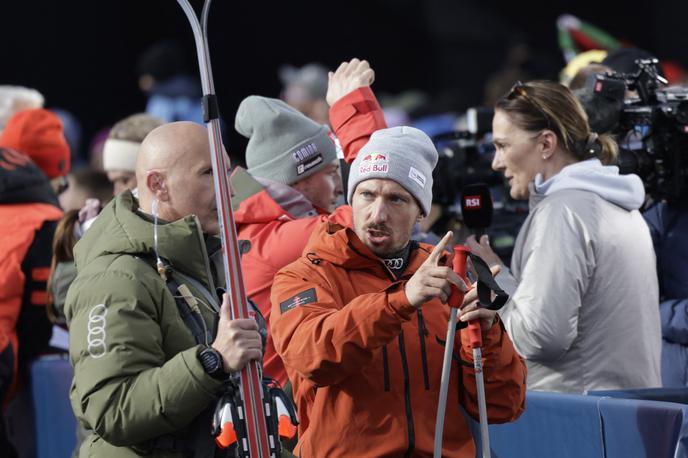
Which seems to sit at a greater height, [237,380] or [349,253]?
[349,253]

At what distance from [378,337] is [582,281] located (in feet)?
4.74

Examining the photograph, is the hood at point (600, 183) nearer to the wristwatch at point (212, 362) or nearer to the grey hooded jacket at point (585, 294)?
the grey hooded jacket at point (585, 294)

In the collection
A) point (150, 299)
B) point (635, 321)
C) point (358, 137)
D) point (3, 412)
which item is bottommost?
point (3, 412)

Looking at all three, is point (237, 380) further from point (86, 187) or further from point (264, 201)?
point (86, 187)

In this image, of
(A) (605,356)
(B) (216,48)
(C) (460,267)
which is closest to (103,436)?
(C) (460,267)

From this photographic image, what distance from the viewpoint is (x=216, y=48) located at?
44.6ft

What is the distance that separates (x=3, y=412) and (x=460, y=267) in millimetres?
3521

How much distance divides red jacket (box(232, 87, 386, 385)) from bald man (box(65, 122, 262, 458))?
0.65 meters

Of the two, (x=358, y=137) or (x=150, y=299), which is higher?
(x=358, y=137)

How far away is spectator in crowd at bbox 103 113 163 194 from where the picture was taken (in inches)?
237

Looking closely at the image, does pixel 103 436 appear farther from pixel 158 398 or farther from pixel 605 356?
pixel 605 356

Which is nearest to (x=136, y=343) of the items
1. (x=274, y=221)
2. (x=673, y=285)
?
(x=274, y=221)

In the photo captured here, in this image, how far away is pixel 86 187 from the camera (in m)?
7.04

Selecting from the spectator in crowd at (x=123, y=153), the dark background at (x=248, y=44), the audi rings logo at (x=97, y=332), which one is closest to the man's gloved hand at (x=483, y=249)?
the audi rings logo at (x=97, y=332)
